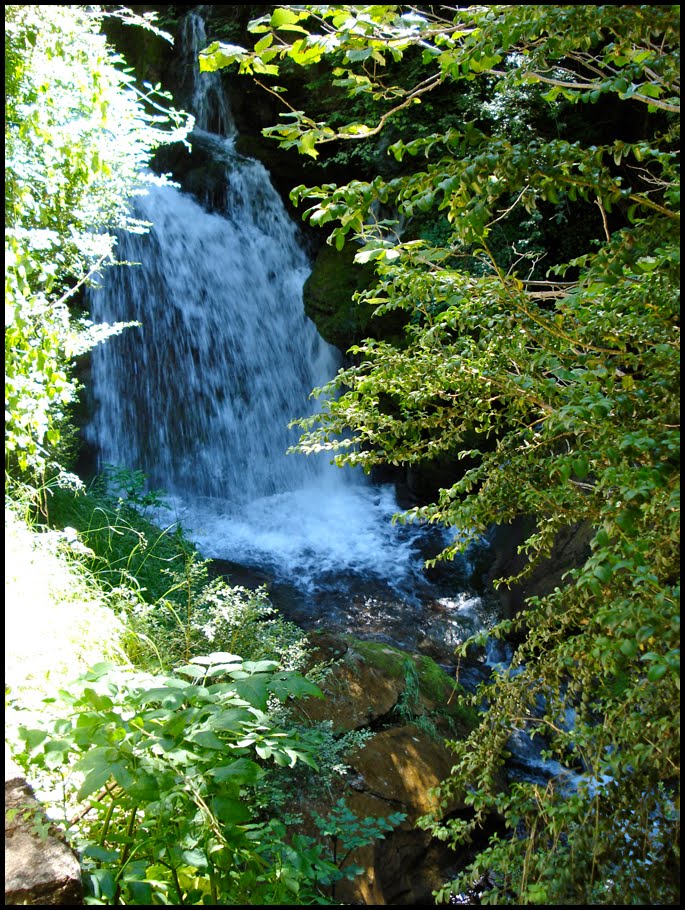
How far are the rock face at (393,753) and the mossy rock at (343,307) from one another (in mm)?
5143

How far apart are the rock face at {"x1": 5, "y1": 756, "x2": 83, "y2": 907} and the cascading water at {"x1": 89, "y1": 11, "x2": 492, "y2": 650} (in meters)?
5.49

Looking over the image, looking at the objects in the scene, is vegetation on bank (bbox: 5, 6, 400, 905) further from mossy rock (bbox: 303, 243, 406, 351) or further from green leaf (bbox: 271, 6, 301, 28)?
mossy rock (bbox: 303, 243, 406, 351)

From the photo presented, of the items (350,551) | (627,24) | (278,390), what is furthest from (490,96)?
(627,24)

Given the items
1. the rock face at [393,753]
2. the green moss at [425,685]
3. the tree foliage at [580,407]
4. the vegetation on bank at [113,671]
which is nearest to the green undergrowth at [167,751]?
the vegetation on bank at [113,671]

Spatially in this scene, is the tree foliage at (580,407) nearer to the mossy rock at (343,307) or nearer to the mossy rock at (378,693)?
the mossy rock at (378,693)

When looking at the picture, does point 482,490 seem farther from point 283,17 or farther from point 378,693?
point 378,693

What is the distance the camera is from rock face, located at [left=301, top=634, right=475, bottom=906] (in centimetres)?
325

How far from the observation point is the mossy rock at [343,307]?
8750 mm

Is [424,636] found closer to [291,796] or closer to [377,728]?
[377,728]

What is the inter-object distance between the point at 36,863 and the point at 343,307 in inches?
311

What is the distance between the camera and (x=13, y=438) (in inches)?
114

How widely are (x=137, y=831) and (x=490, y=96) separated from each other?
8501mm

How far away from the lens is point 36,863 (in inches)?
73.0


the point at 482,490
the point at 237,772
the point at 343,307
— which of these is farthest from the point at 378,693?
the point at 343,307
